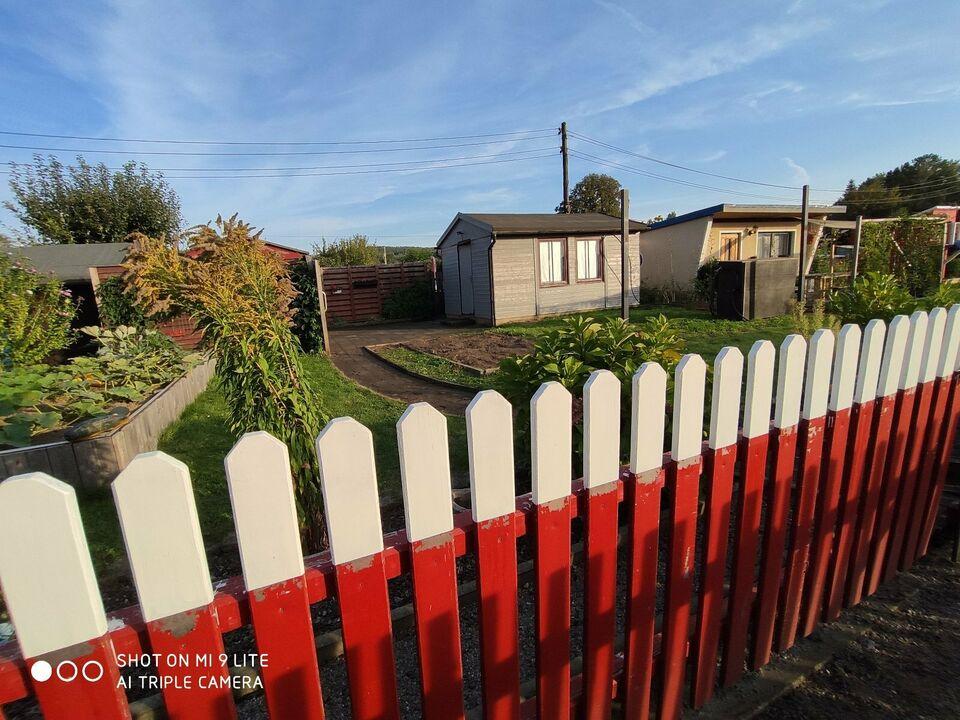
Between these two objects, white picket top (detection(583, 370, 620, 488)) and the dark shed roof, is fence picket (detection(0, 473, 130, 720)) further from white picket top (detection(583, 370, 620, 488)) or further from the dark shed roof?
the dark shed roof

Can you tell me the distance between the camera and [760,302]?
10.9m

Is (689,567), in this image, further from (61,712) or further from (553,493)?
(61,712)

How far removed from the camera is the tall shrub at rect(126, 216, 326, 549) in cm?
226

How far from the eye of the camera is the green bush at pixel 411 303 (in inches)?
673

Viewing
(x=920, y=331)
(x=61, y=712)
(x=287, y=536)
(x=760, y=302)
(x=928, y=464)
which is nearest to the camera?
(x=61, y=712)

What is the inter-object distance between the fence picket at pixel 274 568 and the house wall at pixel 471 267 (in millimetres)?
12927

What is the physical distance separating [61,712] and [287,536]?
45cm

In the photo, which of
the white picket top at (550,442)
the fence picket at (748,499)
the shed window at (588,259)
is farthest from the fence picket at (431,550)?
the shed window at (588,259)

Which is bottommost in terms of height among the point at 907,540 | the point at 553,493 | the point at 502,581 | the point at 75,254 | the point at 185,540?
the point at 907,540

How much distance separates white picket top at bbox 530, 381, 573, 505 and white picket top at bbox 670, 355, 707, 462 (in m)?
0.42

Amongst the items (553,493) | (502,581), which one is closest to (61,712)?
(502,581)

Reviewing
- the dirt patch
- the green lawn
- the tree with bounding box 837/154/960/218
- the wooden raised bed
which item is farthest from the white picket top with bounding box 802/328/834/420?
the tree with bounding box 837/154/960/218

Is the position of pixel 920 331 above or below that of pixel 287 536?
above

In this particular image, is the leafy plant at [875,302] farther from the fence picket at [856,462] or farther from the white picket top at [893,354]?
the fence picket at [856,462]
